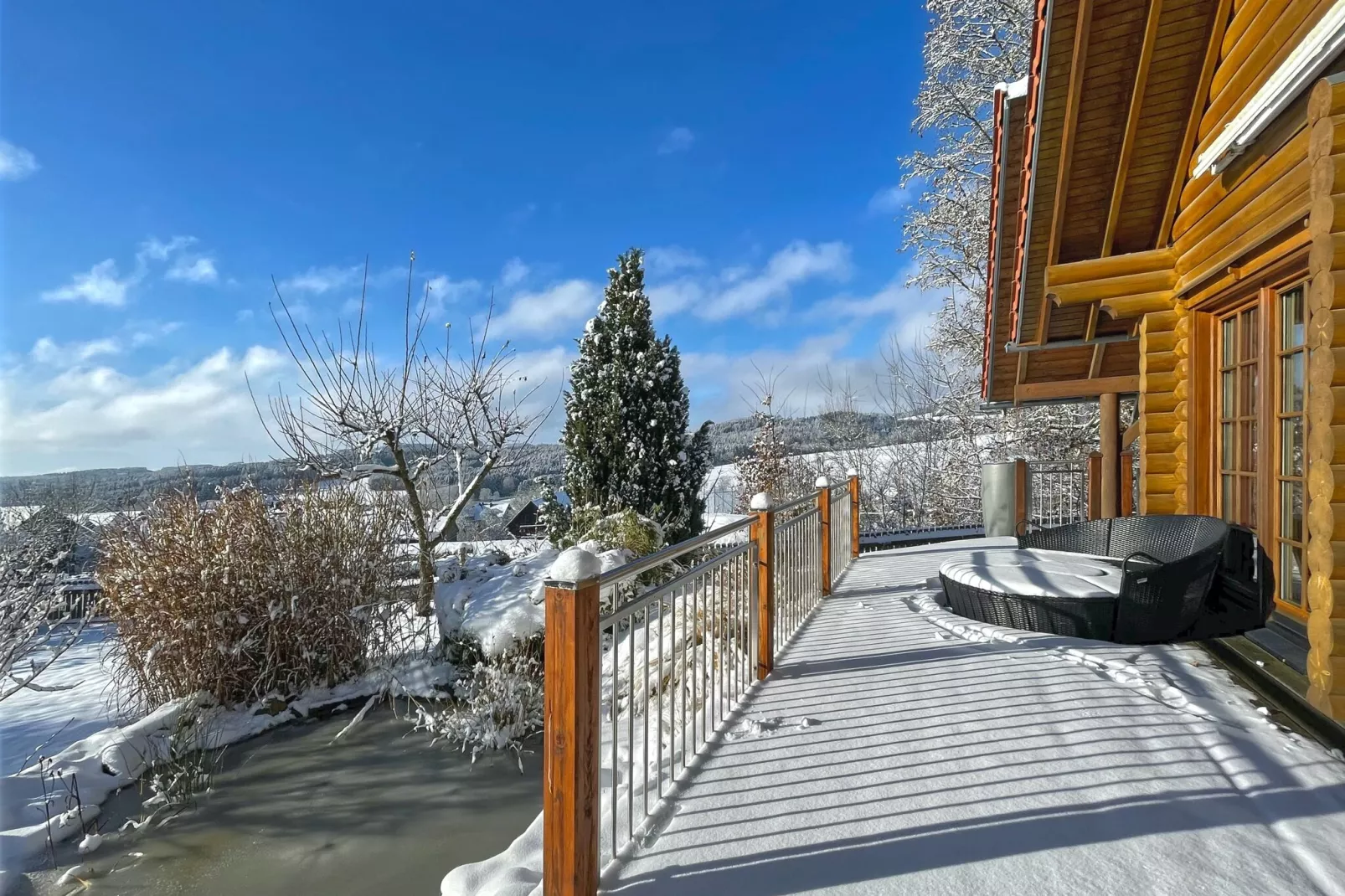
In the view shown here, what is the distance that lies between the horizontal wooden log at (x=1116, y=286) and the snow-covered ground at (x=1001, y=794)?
262 cm

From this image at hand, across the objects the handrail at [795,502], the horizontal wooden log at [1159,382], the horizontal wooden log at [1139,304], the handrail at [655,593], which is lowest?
the handrail at [655,593]

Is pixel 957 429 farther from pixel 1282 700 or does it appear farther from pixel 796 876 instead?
pixel 796 876

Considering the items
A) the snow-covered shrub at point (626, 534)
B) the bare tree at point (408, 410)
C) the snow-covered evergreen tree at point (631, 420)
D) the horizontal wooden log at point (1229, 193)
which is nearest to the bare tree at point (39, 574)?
the bare tree at point (408, 410)

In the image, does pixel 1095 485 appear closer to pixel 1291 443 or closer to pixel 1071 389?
pixel 1071 389

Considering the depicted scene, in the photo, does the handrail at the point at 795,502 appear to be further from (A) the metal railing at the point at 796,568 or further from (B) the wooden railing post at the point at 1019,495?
(B) the wooden railing post at the point at 1019,495

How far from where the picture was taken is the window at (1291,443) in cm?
314

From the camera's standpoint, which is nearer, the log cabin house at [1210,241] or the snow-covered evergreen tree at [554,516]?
the log cabin house at [1210,241]

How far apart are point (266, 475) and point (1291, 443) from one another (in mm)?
9033

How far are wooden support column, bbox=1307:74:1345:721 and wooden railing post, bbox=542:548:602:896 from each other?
280cm

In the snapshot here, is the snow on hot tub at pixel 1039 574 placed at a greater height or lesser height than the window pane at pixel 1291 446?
lesser

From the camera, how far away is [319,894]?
2629mm

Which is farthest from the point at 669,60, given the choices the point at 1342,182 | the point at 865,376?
the point at 865,376

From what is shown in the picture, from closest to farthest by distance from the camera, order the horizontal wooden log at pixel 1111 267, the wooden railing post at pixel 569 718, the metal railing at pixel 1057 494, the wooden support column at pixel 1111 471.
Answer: the wooden railing post at pixel 569 718 < the horizontal wooden log at pixel 1111 267 < the wooden support column at pixel 1111 471 < the metal railing at pixel 1057 494

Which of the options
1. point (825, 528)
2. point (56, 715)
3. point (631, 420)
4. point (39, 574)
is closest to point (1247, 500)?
point (825, 528)
